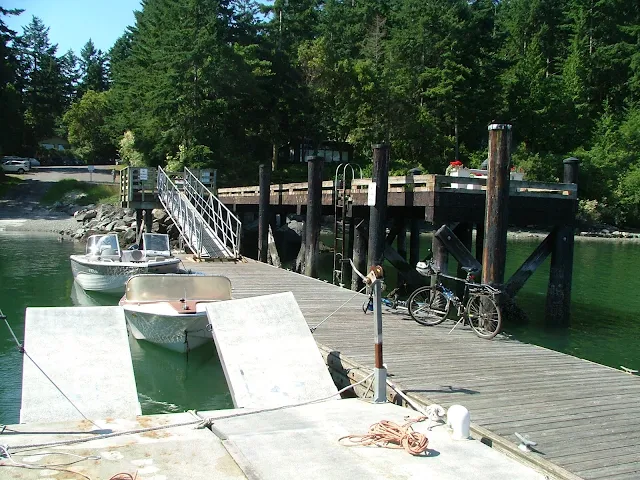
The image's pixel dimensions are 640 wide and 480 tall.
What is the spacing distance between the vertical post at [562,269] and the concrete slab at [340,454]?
1003 cm

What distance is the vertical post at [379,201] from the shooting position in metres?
14.6

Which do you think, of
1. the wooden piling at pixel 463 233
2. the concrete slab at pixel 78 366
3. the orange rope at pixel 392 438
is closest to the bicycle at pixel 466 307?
the orange rope at pixel 392 438

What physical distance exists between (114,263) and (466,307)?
1141 centimetres

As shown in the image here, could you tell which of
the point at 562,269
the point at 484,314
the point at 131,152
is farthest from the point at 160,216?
the point at 484,314

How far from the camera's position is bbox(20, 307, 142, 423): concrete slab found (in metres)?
7.00

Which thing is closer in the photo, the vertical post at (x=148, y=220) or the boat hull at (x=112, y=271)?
the boat hull at (x=112, y=271)

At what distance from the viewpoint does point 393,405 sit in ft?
23.5

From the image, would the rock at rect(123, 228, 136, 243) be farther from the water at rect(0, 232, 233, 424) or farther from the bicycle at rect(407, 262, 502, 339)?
the bicycle at rect(407, 262, 502, 339)

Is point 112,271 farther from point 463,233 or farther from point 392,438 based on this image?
point 392,438

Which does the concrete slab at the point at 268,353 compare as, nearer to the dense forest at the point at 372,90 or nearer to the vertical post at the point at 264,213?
the vertical post at the point at 264,213

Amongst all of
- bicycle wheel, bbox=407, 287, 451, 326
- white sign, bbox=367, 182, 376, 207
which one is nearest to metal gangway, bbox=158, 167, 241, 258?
white sign, bbox=367, 182, 376, 207

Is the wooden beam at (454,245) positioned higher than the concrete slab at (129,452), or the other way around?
A: the wooden beam at (454,245)

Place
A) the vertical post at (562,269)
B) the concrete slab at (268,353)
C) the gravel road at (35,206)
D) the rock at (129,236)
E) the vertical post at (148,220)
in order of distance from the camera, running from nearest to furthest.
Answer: the concrete slab at (268,353) < the vertical post at (562,269) < the vertical post at (148,220) < the rock at (129,236) < the gravel road at (35,206)

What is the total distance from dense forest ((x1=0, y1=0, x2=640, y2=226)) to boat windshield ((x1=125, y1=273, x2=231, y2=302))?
1152 inches
